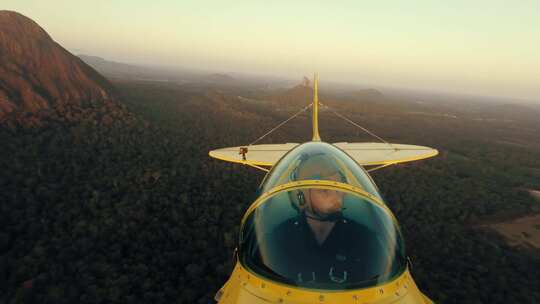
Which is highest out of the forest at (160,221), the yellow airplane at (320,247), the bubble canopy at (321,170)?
the bubble canopy at (321,170)

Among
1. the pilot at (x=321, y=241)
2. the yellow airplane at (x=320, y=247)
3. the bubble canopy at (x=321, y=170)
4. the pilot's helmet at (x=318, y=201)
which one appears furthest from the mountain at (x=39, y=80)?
the pilot at (x=321, y=241)

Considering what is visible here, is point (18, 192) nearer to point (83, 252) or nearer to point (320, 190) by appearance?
point (83, 252)

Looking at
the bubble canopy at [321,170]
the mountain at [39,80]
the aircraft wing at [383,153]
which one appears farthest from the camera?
the mountain at [39,80]

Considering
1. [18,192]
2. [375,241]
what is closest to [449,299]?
[375,241]

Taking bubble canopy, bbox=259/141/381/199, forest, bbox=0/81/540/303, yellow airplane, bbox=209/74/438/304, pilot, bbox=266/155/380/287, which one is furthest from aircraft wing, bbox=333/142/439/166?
forest, bbox=0/81/540/303

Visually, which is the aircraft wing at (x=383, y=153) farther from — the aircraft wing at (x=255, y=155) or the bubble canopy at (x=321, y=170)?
the bubble canopy at (x=321, y=170)

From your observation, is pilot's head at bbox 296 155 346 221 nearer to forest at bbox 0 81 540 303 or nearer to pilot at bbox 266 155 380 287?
pilot at bbox 266 155 380 287
